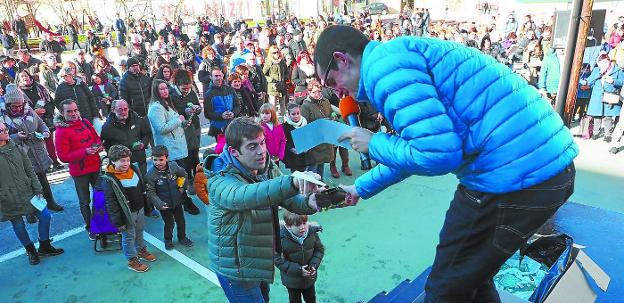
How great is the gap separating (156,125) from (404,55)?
15.3 feet

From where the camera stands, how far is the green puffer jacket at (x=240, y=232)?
2.48 m

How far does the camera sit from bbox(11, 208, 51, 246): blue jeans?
4633 mm

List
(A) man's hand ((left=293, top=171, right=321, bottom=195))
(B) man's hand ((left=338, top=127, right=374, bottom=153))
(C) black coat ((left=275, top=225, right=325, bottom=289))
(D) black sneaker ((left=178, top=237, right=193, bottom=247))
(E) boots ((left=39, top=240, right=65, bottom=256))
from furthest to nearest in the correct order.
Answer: (D) black sneaker ((left=178, top=237, right=193, bottom=247)) → (E) boots ((left=39, top=240, right=65, bottom=256)) → (C) black coat ((left=275, top=225, right=325, bottom=289)) → (A) man's hand ((left=293, top=171, right=321, bottom=195)) → (B) man's hand ((left=338, top=127, right=374, bottom=153))

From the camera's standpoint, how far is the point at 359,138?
1913mm

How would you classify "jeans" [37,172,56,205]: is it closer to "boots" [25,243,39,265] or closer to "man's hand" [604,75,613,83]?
"boots" [25,243,39,265]

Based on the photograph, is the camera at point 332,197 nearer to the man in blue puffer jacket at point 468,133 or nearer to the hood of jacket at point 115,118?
the man in blue puffer jacket at point 468,133

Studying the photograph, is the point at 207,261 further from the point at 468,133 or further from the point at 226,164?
the point at 468,133

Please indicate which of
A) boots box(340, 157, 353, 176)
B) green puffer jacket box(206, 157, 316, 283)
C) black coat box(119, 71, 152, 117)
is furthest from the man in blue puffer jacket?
black coat box(119, 71, 152, 117)

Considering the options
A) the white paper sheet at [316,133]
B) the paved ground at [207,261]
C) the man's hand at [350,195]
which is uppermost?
the white paper sheet at [316,133]

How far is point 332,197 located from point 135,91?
6288 mm

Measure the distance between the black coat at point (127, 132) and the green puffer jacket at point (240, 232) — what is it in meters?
3.49

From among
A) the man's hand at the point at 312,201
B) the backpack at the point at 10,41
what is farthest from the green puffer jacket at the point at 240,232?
the backpack at the point at 10,41

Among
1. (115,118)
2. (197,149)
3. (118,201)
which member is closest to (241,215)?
(118,201)

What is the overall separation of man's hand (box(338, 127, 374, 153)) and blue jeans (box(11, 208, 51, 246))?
167 inches
